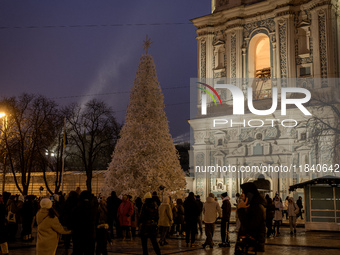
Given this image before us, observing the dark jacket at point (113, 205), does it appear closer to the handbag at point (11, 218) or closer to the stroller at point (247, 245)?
the handbag at point (11, 218)

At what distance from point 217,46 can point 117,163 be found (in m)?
25.6

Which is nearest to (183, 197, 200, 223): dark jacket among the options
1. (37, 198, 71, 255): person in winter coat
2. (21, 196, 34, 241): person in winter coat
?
(21, 196, 34, 241): person in winter coat

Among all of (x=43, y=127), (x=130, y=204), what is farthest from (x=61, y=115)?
(x=130, y=204)

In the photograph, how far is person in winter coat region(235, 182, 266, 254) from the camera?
7254 millimetres

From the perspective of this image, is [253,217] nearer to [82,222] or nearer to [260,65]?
[82,222]

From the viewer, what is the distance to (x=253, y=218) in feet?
23.9

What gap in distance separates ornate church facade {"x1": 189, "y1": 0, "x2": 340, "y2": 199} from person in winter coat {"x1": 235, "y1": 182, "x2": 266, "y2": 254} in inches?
Answer: 1084

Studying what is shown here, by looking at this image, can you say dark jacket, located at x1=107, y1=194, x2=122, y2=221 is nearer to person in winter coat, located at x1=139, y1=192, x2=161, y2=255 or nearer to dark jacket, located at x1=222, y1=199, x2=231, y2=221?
dark jacket, located at x1=222, y1=199, x2=231, y2=221

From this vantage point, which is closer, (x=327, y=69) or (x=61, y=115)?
(x=327, y=69)

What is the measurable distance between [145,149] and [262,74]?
2498 centimetres

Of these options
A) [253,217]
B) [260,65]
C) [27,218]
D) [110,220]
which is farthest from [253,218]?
[260,65]

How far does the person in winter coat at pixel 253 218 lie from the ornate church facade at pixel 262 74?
90.4 feet

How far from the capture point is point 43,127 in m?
38.7

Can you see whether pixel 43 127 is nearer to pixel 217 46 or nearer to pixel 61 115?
pixel 61 115
